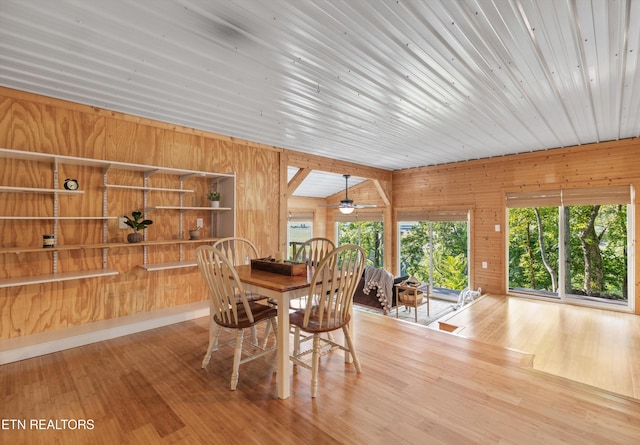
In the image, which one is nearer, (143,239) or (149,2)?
(149,2)

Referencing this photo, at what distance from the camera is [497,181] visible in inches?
234

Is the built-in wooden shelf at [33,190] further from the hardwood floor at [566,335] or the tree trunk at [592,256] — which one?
the tree trunk at [592,256]

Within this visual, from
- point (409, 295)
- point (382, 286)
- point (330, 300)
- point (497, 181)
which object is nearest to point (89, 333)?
Result: point (330, 300)

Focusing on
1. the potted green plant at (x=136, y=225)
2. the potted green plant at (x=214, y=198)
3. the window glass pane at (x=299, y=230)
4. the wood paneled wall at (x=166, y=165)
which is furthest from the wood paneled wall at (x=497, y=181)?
the potted green plant at (x=136, y=225)

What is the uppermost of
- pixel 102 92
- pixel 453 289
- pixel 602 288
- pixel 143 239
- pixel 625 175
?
pixel 102 92

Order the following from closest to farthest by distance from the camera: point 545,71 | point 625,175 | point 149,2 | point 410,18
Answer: point 149,2 < point 410,18 < point 545,71 < point 625,175

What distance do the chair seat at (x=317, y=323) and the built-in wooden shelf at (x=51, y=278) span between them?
2.10 meters

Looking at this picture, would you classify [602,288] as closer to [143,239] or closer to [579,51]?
[579,51]

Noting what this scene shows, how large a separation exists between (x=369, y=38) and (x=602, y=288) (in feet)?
18.7

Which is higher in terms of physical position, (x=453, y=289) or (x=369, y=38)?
(x=369, y=38)

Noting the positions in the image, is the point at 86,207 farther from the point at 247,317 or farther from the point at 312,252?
the point at 312,252

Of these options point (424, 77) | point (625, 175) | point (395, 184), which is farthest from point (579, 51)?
point (395, 184)

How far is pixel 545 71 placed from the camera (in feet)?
8.34

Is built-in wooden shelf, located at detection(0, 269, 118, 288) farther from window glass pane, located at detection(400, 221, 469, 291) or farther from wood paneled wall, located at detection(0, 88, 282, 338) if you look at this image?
window glass pane, located at detection(400, 221, 469, 291)
